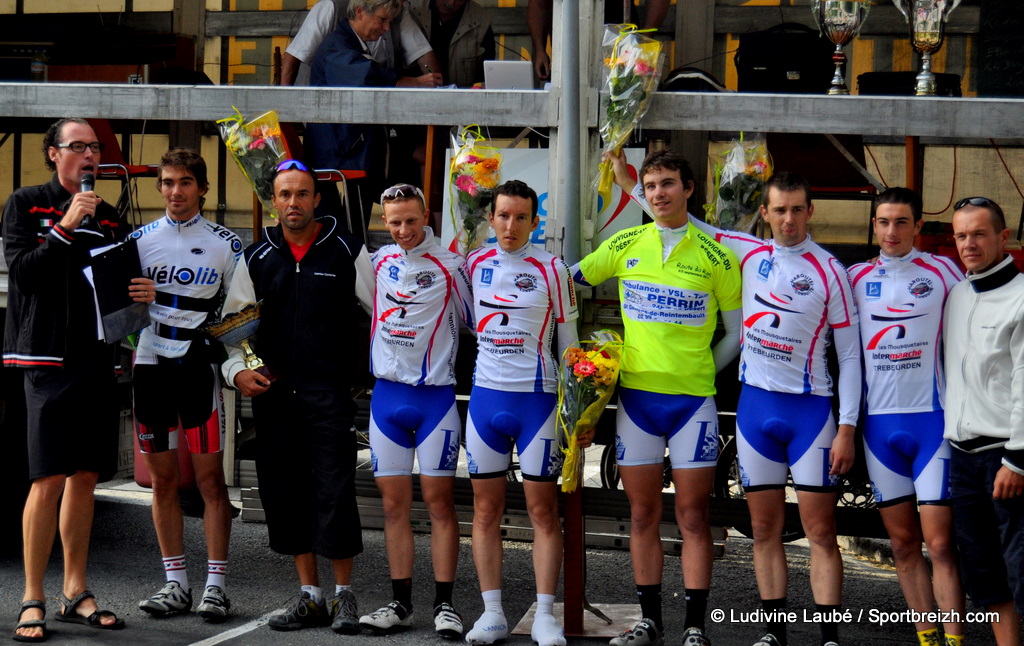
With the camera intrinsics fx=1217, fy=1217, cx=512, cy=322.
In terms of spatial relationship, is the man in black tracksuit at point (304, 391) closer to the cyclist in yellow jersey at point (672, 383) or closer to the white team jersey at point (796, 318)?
the cyclist in yellow jersey at point (672, 383)

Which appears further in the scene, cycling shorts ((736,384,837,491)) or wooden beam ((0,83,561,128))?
wooden beam ((0,83,561,128))

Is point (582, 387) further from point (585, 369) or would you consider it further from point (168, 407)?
point (168, 407)

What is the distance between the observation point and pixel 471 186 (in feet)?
18.2

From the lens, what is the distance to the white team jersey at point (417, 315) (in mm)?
5406

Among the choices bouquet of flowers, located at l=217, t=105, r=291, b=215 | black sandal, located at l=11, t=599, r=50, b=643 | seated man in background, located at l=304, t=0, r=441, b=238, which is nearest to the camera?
black sandal, located at l=11, t=599, r=50, b=643

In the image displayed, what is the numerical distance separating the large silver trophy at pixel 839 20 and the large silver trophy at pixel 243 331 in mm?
2802

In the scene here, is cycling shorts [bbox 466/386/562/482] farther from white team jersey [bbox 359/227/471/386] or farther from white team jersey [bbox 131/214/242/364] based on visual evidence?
white team jersey [bbox 131/214/242/364]

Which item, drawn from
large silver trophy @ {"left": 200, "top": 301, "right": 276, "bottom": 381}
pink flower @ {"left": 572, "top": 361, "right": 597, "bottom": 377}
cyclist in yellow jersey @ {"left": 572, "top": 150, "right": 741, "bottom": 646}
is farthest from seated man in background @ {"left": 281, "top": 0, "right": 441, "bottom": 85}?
pink flower @ {"left": 572, "top": 361, "right": 597, "bottom": 377}

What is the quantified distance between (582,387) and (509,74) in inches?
70.1

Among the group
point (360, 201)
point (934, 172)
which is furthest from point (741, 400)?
point (934, 172)

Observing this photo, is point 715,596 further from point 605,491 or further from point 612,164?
point 612,164

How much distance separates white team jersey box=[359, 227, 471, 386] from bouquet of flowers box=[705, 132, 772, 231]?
4.10ft

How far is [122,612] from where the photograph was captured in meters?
5.81

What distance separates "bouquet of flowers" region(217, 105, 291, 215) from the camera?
18.7 feet
